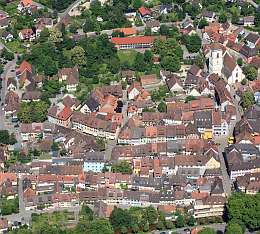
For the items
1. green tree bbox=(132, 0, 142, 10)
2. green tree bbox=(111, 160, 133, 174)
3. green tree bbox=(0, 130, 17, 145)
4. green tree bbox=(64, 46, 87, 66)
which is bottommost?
green tree bbox=(111, 160, 133, 174)

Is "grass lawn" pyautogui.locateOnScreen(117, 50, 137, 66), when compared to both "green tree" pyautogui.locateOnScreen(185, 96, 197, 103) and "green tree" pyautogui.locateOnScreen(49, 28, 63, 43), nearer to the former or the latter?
"green tree" pyautogui.locateOnScreen(49, 28, 63, 43)

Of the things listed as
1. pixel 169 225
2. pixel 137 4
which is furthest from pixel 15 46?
pixel 169 225

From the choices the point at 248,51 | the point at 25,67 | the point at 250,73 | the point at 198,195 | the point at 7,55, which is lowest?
the point at 198,195

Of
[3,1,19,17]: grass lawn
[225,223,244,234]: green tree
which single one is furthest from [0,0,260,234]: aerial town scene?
[3,1,19,17]: grass lawn

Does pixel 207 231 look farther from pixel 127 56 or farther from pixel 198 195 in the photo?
pixel 127 56

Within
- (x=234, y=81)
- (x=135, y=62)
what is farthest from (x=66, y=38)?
(x=234, y=81)

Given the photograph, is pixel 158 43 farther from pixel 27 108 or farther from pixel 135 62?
pixel 27 108
